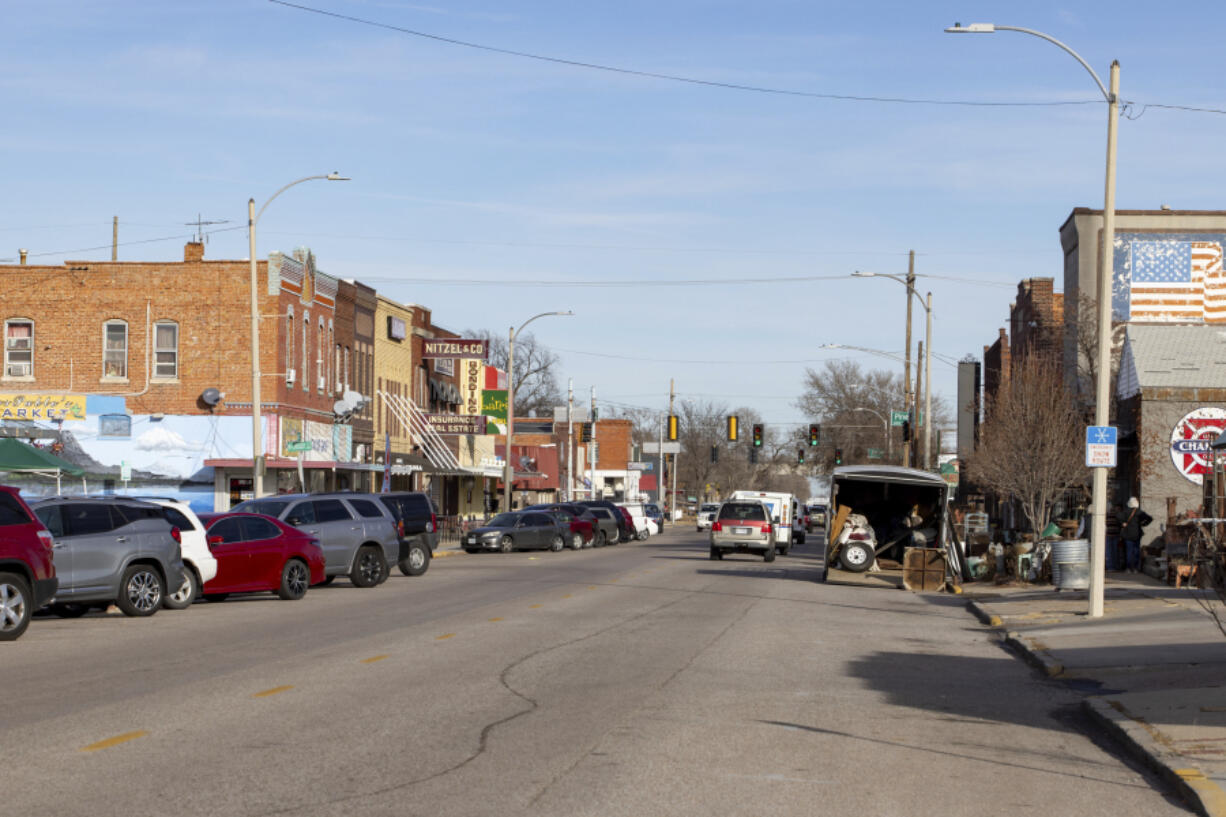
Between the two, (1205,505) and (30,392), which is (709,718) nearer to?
(1205,505)

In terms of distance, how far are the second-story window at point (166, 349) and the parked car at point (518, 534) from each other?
1102cm

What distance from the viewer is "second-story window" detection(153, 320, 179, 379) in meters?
46.1

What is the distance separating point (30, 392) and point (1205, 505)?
111ft

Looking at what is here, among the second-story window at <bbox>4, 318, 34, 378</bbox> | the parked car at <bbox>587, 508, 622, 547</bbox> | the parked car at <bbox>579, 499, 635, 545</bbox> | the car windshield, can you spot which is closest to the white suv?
the car windshield

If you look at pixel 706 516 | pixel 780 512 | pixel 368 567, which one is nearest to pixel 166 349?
pixel 368 567

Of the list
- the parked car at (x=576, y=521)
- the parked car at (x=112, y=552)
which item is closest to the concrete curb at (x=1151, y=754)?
the parked car at (x=112, y=552)

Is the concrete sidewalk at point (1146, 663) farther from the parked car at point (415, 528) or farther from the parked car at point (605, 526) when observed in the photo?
the parked car at point (605, 526)

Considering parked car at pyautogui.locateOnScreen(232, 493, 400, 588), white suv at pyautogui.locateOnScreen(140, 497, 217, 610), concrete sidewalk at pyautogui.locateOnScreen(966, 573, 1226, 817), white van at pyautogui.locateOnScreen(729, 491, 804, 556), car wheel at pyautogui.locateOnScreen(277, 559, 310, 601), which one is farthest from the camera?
white van at pyautogui.locateOnScreen(729, 491, 804, 556)

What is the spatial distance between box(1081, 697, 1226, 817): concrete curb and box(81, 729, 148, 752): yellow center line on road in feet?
22.6

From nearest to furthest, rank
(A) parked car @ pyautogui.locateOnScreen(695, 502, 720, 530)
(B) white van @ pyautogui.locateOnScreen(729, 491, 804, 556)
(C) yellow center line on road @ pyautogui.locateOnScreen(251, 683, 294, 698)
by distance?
(C) yellow center line on road @ pyautogui.locateOnScreen(251, 683, 294, 698), (B) white van @ pyautogui.locateOnScreen(729, 491, 804, 556), (A) parked car @ pyautogui.locateOnScreen(695, 502, 720, 530)

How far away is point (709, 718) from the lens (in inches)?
455

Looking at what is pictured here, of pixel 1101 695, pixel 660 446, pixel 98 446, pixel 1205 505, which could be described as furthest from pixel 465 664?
pixel 660 446

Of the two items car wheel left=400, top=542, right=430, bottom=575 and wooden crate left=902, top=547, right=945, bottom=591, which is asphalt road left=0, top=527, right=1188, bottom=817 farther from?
car wheel left=400, top=542, right=430, bottom=575

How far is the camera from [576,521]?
53.7 m
